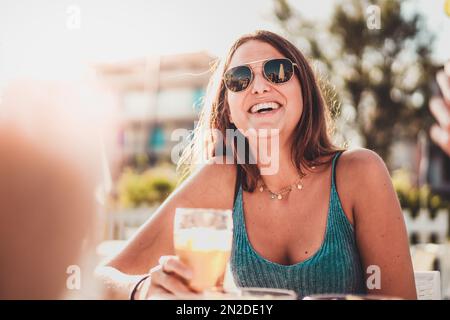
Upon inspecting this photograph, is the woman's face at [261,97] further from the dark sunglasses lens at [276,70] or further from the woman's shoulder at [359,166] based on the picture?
the woman's shoulder at [359,166]

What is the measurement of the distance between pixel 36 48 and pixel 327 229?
1.25 meters

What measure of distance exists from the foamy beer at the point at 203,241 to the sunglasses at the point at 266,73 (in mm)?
643

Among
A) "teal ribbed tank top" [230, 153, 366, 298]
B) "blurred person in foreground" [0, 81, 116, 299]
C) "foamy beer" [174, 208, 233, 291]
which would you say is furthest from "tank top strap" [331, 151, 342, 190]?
"blurred person in foreground" [0, 81, 116, 299]

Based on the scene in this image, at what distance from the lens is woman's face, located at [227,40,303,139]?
1.57 m

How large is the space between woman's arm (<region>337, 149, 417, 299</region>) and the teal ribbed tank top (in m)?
0.04

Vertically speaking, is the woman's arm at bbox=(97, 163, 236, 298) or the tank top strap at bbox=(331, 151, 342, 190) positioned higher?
the tank top strap at bbox=(331, 151, 342, 190)

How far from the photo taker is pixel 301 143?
5.51 ft

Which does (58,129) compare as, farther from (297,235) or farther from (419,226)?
(419,226)

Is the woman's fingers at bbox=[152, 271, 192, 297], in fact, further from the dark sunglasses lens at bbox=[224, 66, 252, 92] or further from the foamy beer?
the dark sunglasses lens at bbox=[224, 66, 252, 92]

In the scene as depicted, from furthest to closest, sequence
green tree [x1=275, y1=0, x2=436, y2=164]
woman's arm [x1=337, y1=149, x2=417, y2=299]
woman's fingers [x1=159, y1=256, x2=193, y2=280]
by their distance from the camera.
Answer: green tree [x1=275, y1=0, x2=436, y2=164] < woman's arm [x1=337, y1=149, x2=417, y2=299] < woman's fingers [x1=159, y1=256, x2=193, y2=280]

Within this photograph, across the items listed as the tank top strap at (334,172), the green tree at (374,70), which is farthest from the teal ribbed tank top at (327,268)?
the green tree at (374,70)

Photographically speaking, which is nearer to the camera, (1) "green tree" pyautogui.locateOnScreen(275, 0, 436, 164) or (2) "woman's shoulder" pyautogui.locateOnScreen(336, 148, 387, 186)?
(2) "woman's shoulder" pyautogui.locateOnScreen(336, 148, 387, 186)

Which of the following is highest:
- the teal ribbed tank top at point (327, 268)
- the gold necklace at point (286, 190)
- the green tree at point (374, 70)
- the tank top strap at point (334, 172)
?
the green tree at point (374, 70)

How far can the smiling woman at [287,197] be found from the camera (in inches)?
57.2
